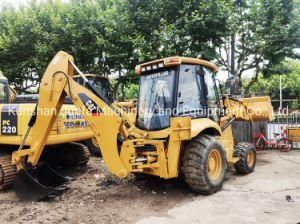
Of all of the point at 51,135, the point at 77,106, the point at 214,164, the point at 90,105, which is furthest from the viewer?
the point at 51,135

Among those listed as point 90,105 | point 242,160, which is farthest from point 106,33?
point 90,105

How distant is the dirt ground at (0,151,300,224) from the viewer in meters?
4.77

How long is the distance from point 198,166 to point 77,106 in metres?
2.15

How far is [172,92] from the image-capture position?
587 cm

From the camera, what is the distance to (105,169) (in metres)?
7.88

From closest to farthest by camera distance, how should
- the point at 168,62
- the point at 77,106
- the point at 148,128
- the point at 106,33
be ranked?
the point at 77,106 < the point at 168,62 < the point at 148,128 < the point at 106,33

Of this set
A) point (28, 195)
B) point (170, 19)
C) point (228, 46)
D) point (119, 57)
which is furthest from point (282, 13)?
point (28, 195)

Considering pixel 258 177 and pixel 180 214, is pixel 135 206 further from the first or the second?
pixel 258 177

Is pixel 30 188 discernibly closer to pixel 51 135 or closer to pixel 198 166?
pixel 51 135

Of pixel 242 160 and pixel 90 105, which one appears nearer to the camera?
pixel 90 105

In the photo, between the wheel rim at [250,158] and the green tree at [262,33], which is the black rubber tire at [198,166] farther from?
the green tree at [262,33]

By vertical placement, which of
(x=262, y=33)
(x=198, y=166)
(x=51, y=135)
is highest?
(x=262, y=33)

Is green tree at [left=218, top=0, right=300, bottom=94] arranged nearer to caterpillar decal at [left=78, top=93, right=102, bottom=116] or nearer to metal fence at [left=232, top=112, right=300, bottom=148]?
metal fence at [left=232, top=112, right=300, bottom=148]

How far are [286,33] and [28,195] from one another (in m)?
9.51
